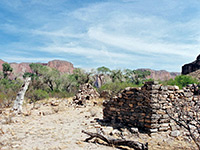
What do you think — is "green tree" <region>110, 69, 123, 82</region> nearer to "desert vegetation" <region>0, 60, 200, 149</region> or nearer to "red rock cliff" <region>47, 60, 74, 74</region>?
"desert vegetation" <region>0, 60, 200, 149</region>

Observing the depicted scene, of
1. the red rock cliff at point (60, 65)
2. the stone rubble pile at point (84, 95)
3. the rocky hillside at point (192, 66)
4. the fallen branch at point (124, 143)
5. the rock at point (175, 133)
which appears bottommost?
the rock at point (175, 133)

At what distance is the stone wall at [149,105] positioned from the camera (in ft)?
20.4

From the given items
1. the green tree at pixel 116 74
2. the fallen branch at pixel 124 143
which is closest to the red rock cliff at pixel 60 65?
the green tree at pixel 116 74

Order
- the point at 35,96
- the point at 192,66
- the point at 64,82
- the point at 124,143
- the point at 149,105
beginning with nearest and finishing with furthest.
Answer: the point at 124,143
the point at 149,105
the point at 35,96
the point at 64,82
the point at 192,66

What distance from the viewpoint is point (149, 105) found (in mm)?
6258

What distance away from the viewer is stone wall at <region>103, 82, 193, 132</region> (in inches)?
244

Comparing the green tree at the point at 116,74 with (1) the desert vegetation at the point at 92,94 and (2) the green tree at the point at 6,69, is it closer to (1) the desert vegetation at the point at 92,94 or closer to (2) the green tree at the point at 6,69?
(1) the desert vegetation at the point at 92,94

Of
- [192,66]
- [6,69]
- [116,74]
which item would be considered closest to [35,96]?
[116,74]

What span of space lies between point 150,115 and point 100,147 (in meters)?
2.37

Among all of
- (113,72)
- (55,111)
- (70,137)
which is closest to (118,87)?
(55,111)

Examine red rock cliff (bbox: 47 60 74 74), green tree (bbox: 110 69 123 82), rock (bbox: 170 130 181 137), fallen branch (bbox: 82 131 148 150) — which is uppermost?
red rock cliff (bbox: 47 60 74 74)

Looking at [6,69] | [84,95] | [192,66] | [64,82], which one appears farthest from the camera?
[6,69]

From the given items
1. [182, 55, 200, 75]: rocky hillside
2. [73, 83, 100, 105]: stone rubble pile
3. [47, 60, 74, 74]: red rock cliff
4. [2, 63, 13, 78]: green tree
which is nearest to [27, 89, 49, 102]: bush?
[73, 83, 100, 105]: stone rubble pile

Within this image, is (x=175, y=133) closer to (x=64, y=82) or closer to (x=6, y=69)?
(x=64, y=82)
